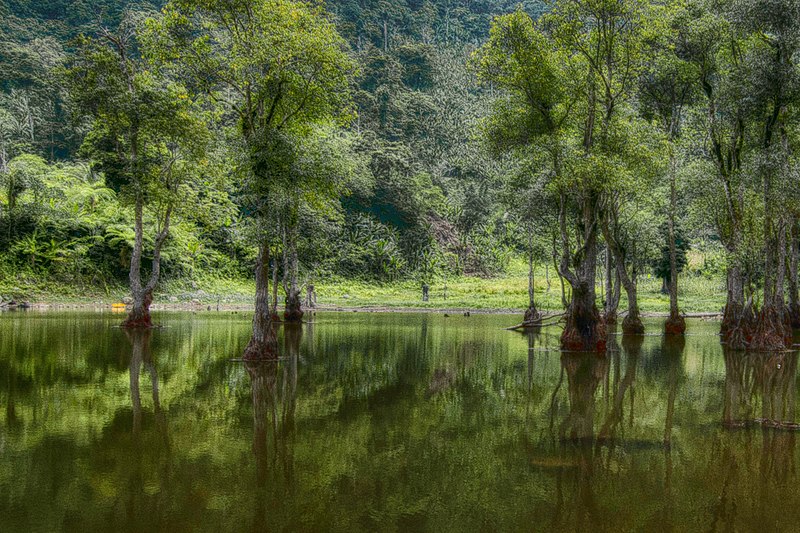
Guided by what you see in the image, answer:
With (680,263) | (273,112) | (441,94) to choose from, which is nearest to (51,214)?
(273,112)

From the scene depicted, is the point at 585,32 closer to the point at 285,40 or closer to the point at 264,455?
the point at 285,40

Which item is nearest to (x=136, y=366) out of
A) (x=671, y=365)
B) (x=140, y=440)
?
(x=140, y=440)

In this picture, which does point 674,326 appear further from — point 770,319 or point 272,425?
point 272,425

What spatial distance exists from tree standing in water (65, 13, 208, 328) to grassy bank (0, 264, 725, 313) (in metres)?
21.1

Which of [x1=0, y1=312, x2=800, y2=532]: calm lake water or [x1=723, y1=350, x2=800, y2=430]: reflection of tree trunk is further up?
[x1=0, y1=312, x2=800, y2=532]: calm lake water

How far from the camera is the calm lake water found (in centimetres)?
696

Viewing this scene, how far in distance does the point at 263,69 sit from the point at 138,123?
48.2ft

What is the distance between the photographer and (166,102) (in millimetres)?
31281

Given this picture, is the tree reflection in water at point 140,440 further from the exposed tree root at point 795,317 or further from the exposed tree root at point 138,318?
the exposed tree root at point 795,317

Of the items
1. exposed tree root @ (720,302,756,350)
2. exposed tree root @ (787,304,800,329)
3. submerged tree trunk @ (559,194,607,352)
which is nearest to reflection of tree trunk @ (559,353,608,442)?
submerged tree trunk @ (559,194,607,352)

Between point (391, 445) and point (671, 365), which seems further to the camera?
point (671, 365)

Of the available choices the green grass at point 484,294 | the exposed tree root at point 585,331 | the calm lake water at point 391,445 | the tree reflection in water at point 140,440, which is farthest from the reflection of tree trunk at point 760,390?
the green grass at point 484,294

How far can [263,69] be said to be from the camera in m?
19.8

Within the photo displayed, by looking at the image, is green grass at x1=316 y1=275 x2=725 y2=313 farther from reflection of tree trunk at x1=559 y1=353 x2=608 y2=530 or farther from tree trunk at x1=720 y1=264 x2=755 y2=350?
reflection of tree trunk at x1=559 y1=353 x2=608 y2=530
